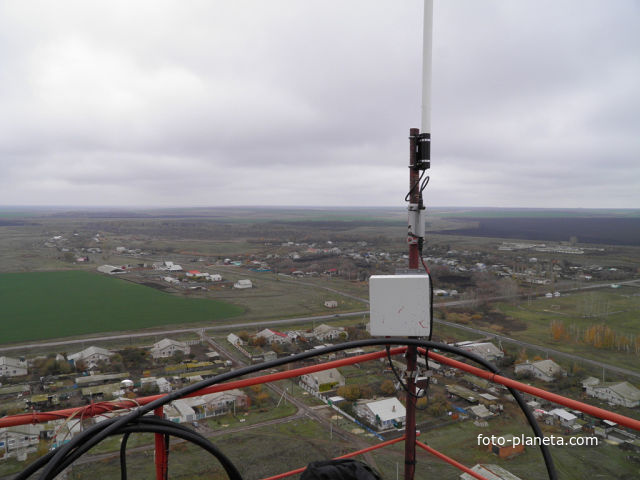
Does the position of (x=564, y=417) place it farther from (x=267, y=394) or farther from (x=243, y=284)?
(x=243, y=284)

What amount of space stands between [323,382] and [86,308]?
1825cm

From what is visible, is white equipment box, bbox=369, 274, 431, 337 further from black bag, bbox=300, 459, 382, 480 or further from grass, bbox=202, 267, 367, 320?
grass, bbox=202, 267, 367, 320

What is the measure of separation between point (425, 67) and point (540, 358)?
14565 millimetres

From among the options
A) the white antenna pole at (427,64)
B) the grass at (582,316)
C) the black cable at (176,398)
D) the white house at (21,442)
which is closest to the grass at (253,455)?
the white house at (21,442)

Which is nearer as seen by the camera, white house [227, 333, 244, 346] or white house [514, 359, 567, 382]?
white house [514, 359, 567, 382]

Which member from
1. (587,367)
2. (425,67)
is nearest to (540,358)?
(587,367)

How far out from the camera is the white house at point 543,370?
40.1 feet

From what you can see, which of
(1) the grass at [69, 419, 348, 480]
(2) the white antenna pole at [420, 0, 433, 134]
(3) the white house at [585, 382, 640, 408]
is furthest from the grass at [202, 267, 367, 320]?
(2) the white antenna pole at [420, 0, 433, 134]

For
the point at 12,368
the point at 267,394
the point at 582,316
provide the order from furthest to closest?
the point at 582,316 → the point at 12,368 → the point at 267,394

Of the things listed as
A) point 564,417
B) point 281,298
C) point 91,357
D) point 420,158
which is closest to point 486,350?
point 564,417

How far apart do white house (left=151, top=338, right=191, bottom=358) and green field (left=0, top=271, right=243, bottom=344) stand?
486 centimetres

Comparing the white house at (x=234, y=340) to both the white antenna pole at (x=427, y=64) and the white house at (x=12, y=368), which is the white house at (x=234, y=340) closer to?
the white house at (x=12, y=368)

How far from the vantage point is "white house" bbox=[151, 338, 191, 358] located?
14.6 m

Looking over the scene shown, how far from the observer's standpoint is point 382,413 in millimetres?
A: 8789
